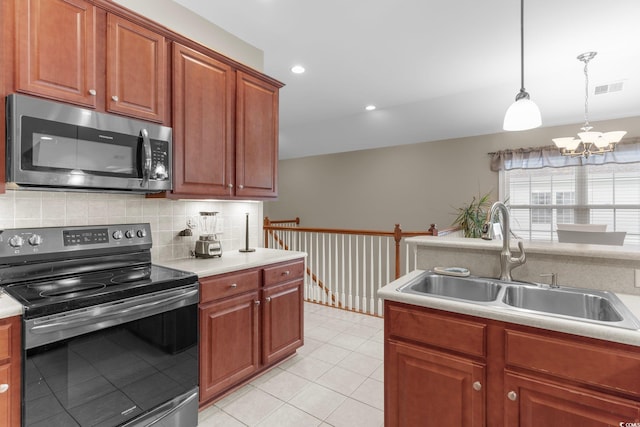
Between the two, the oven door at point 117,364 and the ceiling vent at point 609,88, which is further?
the ceiling vent at point 609,88

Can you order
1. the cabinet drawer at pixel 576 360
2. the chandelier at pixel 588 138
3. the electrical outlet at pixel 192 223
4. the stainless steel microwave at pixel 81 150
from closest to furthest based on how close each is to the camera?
the cabinet drawer at pixel 576 360, the stainless steel microwave at pixel 81 150, the electrical outlet at pixel 192 223, the chandelier at pixel 588 138

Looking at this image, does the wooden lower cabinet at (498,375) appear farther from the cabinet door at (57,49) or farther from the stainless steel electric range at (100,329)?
the cabinet door at (57,49)

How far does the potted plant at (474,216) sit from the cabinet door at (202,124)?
378 cm

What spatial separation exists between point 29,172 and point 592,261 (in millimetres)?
2831

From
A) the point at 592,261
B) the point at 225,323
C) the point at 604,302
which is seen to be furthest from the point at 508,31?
the point at 225,323

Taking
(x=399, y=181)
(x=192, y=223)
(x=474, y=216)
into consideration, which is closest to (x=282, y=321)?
(x=192, y=223)

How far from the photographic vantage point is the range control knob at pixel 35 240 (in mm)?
1680

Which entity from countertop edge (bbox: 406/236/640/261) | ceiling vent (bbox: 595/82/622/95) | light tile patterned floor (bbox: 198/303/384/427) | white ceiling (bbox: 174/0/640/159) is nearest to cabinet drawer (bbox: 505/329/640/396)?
countertop edge (bbox: 406/236/640/261)

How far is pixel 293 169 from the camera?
24.5 ft

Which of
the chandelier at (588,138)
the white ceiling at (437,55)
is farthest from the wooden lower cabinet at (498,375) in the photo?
the chandelier at (588,138)

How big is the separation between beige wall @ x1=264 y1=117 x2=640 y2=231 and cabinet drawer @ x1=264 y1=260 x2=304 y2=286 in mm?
3661

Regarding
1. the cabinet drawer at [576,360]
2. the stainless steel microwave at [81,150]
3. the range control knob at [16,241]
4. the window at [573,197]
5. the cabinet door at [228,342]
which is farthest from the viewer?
the window at [573,197]

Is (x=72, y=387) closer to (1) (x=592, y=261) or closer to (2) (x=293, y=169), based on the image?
(1) (x=592, y=261)

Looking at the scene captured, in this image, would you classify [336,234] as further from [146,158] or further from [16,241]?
[16,241]
